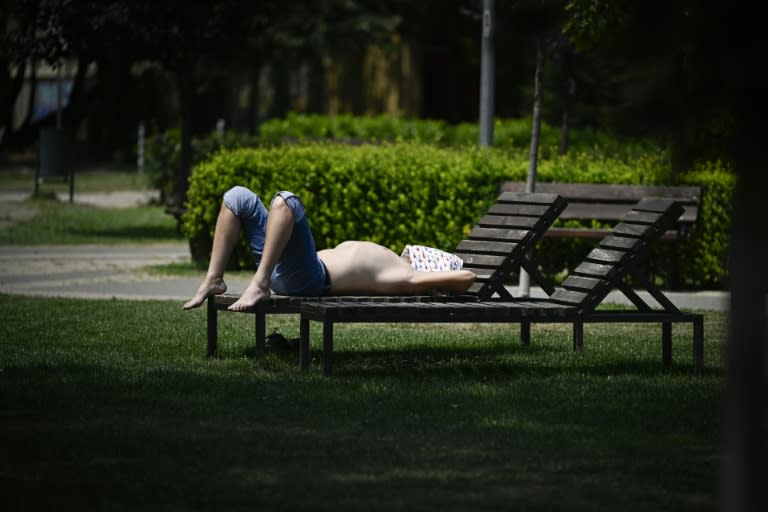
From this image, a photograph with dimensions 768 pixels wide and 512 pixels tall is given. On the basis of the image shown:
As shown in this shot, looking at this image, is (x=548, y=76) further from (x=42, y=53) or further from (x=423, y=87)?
(x=42, y=53)

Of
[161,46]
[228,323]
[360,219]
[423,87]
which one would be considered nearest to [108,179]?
[423,87]

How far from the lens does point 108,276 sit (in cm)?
1419

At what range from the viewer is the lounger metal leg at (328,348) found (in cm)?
755

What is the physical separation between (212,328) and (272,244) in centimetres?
80

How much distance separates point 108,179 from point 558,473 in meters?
32.8

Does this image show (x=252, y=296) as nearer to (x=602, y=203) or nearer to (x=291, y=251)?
(x=291, y=251)

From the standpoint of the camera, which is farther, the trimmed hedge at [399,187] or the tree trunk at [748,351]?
the trimmed hedge at [399,187]

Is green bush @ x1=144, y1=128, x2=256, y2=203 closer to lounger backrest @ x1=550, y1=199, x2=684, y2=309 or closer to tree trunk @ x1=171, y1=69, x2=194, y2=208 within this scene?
tree trunk @ x1=171, y1=69, x2=194, y2=208

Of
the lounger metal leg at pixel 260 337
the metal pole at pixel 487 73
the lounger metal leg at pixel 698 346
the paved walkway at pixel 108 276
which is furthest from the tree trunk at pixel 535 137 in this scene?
the lounger metal leg at pixel 260 337

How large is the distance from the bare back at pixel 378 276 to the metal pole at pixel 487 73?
6649 millimetres

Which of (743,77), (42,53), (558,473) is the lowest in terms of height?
(558,473)

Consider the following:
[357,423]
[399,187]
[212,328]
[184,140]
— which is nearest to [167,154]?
[184,140]

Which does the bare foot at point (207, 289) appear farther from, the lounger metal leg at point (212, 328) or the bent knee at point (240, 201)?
the bent knee at point (240, 201)

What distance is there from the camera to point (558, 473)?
5.54 metres
